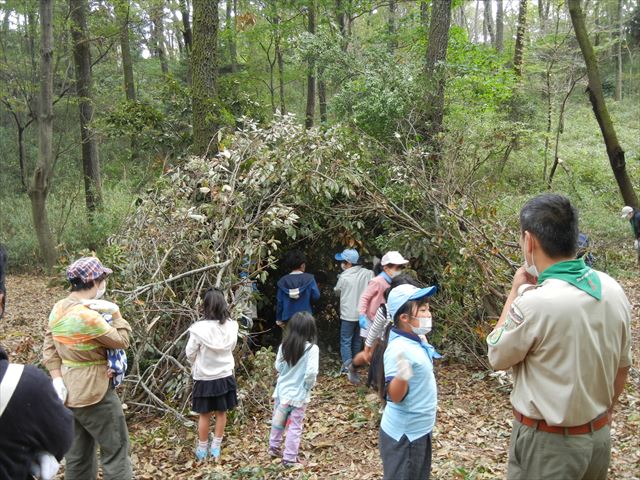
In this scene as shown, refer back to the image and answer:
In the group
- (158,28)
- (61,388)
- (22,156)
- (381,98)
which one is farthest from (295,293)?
(158,28)

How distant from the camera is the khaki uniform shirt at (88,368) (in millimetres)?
3666

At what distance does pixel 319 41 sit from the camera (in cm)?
1430

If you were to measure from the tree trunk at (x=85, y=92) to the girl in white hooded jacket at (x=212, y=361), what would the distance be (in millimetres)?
10093

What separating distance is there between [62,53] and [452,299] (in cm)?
1338

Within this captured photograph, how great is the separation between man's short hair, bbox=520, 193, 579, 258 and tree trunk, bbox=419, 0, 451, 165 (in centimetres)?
649

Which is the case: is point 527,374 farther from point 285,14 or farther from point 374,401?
point 285,14

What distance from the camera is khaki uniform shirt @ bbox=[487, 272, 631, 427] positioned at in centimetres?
224

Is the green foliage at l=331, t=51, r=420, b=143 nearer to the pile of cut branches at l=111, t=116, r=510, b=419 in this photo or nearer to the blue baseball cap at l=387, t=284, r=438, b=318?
the pile of cut branches at l=111, t=116, r=510, b=419

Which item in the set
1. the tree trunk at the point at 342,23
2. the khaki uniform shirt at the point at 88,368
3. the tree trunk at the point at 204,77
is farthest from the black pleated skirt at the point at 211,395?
the tree trunk at the point at 342,23

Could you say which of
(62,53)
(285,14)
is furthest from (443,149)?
(285,14)

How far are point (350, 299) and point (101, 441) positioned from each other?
3.79 meters

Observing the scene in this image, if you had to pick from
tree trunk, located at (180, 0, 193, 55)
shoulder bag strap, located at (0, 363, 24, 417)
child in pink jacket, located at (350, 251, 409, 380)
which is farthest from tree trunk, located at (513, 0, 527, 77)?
shoulder bag strap, located at (0, 363, 24, 417)

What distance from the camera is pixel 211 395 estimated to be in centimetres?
482

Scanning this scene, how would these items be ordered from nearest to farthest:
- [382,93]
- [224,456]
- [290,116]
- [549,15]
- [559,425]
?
1. [559,425]
2. [224,456]
3. [290,116]
4. [382,93]
5. [549,15]
